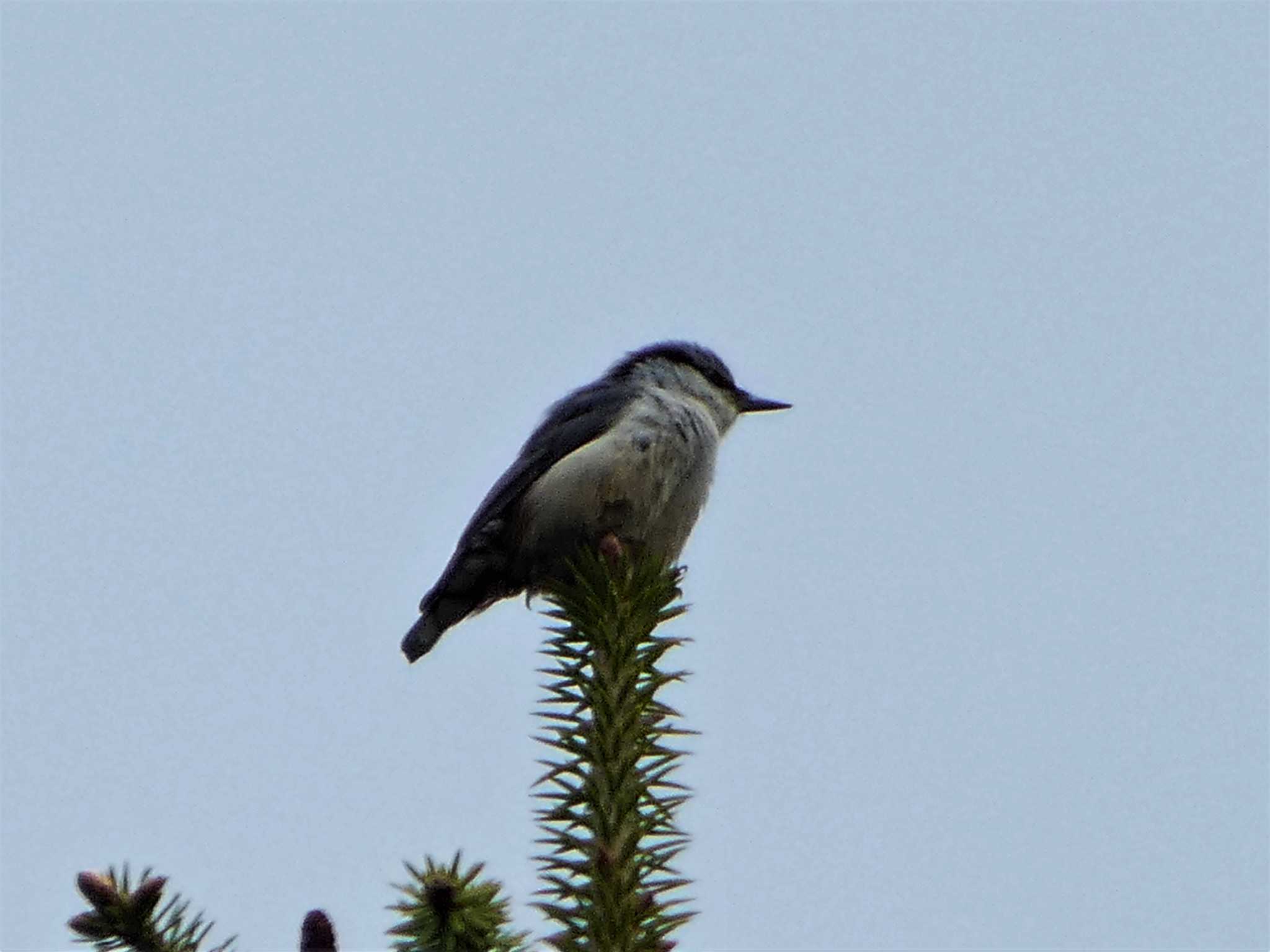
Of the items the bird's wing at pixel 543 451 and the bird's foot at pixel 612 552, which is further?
the bird's wing at pixel 543 451

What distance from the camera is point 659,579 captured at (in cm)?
364

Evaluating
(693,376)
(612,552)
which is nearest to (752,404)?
(693,376)

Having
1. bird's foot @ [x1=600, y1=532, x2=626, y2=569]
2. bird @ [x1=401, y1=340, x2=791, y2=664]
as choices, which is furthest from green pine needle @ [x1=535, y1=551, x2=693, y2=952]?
bird @ [x1=401, y1=340, x2=791, y2=664]

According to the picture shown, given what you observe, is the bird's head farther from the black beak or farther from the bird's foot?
the bird's foot

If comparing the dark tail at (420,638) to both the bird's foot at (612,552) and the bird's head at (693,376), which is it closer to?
the bird's head at (693,376)

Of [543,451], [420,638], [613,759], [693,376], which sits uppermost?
[693,376]

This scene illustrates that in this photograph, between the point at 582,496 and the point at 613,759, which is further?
the point at 582,496

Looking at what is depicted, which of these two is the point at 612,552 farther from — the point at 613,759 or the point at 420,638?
the point at 420,638

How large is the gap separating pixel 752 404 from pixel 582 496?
1.93m

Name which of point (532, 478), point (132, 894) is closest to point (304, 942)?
point (132, 894)

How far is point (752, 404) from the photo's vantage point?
8016 millimetres

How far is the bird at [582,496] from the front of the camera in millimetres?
6328

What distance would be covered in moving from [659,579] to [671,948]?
1412 mm

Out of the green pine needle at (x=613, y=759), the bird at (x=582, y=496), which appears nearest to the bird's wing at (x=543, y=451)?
the bird at (x=582, y=496)
